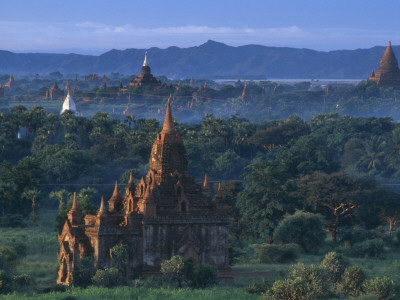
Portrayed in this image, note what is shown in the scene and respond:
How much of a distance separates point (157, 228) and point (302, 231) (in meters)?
17.7

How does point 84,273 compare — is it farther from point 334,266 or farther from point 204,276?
point 334,266

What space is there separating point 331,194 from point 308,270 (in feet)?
87.0

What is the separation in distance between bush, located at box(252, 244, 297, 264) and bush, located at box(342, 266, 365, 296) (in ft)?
37.8

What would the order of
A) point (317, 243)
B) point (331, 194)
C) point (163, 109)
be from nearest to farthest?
point (317, 243)
point (331, 194)
point (163, 109)

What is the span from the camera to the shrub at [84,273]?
4266 cm

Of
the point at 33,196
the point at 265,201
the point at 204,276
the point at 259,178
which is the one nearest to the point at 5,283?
the point at 204,276

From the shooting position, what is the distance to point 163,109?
194875 mm

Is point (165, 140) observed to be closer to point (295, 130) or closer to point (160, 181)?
point (160, 181)

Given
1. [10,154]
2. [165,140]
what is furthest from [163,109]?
[165,140]

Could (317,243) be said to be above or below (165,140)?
below

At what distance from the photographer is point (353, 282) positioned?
42219 millimetres

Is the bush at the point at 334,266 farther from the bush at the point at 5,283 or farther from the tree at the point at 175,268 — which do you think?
the bush at the point at 5,283

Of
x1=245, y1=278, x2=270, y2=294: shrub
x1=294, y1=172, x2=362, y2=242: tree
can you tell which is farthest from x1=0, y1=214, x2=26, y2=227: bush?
x1=245, y1=278, x2=270, y2=294: shrub

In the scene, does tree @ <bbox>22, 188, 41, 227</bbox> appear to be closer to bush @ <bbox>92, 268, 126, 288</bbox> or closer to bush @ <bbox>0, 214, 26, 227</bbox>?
bush @ <bbox>0, 214, 26, 227</bbox>
